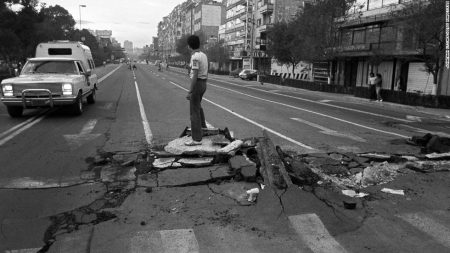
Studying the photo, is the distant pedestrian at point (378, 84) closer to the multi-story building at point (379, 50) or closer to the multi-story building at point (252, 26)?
the multi-story building at point (379, 50)

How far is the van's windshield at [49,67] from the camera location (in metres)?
14.3

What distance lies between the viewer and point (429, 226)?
204 inches

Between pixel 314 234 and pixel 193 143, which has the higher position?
pixel 193 143

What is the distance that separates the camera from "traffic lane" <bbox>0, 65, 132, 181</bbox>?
24.0ft

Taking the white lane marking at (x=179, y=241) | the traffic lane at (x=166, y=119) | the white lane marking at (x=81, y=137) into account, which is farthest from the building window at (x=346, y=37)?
the white lane marking at (x=179, y=241)

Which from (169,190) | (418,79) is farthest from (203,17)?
(169,190)

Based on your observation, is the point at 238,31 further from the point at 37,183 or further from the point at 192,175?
the point at 37,183

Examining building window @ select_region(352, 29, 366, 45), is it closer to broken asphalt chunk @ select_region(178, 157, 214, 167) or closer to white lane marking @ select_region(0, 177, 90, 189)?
broken asphalt chunk @ select_region(178, 157, 214, 167)

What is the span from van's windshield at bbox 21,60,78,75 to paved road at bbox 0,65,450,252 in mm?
1340

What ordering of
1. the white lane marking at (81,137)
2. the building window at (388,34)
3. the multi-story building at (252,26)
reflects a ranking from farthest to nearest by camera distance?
the multi-story building at (252,26)
the building window at (388,34)
the white lane marking at (81,137)

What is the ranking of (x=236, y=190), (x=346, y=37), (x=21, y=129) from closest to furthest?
(x=236, y=190)
(x=21, y=129)
(x=346, y=37)

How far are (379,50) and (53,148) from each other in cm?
2624

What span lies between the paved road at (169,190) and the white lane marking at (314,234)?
0.01m

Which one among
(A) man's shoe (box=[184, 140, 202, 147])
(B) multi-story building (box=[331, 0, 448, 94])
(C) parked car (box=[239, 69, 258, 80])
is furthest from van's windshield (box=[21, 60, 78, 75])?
(C) parked car (box=[239, 69, 258, 80])
